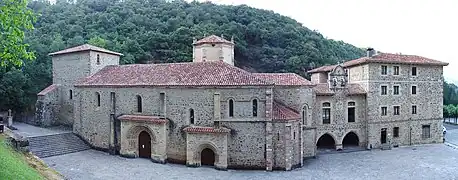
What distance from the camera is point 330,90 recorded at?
31953mm

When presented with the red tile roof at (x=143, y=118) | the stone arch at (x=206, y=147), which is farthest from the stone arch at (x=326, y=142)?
the red tile roof at (x=143, y=118)

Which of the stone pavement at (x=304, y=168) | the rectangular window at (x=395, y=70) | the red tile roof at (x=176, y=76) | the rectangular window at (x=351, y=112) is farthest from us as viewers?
the rectangular window at (x=395, y=70)

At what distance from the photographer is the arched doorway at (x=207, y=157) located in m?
24.9

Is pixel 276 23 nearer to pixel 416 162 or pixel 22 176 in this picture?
pixel 416 162

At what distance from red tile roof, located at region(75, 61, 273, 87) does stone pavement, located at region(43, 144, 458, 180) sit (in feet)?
20.1

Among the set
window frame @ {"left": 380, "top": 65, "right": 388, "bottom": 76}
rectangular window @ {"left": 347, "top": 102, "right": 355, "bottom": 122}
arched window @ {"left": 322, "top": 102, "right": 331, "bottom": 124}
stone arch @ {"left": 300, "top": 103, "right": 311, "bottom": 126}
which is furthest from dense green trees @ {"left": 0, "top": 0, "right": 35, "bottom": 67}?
window frame @ {"left": 380, "top": 65, "right": 388, "bottom": 76}

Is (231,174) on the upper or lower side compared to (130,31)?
lower

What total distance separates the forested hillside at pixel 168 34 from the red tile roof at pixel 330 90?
2775 centimetres

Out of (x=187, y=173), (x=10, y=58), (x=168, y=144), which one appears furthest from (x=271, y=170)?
(x=10, y=58)

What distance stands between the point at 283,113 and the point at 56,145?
18.9 meters

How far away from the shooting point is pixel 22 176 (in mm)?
11359

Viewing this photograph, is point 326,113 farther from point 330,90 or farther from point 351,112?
point 351,112

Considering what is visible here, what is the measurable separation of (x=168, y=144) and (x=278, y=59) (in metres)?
45.3

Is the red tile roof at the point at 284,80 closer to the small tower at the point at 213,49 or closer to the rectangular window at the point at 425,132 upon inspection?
the small tower at the point at 213,49
